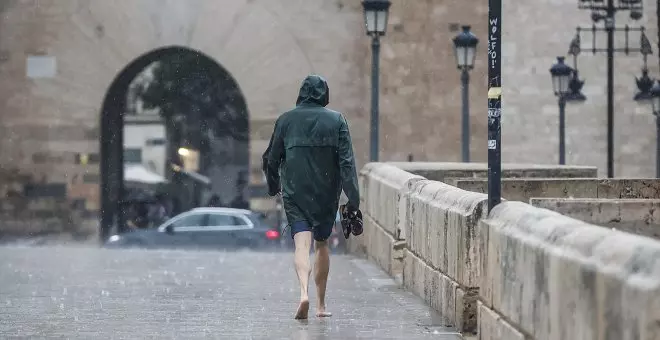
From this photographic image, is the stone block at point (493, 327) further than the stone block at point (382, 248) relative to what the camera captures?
No

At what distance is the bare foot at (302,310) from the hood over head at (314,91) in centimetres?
121

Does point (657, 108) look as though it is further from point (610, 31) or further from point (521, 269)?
point (521, 269)

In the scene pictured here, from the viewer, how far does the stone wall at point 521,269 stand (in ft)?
15.7

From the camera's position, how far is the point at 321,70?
29859 mm

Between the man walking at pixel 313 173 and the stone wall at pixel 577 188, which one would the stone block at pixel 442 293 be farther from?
the stone wall at pixel 577 188

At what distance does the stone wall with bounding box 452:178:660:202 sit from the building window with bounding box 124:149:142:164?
41.4m

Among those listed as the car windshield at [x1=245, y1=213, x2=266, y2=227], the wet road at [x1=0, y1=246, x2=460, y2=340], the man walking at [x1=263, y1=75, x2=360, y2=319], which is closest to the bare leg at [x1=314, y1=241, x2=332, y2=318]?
the man walking at [x1=263, y1=75, x2=360, y2=319]

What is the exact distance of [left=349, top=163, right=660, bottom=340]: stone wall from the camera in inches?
188

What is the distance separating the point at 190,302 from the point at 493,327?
3.48 metres

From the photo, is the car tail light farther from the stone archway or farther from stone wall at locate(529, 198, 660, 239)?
stone wall at locate(529, 198, 660, 239)

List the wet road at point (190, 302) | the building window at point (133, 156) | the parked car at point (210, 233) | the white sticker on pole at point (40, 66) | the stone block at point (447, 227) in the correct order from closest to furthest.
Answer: the stone block at point (447, 227)
the wet road at point (190, 302)
the parked car at point (210, 233)
the white sticker on pole at point (40, 66)
the building window at point (133, 156)

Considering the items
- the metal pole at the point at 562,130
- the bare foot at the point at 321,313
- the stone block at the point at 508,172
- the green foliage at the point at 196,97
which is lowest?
the bare foot at the point at 321,313

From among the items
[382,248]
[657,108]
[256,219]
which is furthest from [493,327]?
[657,108]

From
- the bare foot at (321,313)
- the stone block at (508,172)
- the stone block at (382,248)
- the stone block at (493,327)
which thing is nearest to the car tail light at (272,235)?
the stone block at (508,172)
